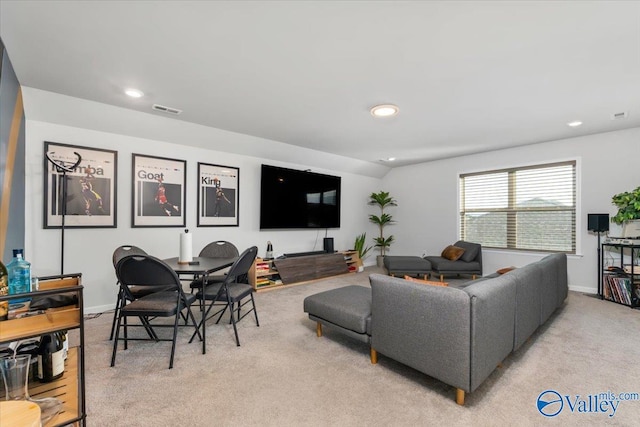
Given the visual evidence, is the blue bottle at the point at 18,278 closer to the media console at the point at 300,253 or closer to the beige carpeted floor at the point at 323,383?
the beige carpeted floor at the point at 323,383

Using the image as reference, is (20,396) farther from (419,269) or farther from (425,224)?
(425,224)

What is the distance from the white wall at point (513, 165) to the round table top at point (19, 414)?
19.8 ft

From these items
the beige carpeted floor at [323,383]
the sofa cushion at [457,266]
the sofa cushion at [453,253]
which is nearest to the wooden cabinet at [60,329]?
the beige carpeted floor at [323,383]

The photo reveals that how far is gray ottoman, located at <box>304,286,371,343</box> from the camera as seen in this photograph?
2254 millimetres

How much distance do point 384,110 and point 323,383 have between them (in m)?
2.83

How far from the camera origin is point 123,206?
143 inches

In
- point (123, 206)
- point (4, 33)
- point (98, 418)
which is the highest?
point (4, 33)

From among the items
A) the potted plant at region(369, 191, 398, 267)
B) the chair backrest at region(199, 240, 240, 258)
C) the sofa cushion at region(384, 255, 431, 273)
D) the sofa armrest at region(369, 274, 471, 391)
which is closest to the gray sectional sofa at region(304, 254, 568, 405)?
the sofa armrest at region(369, 274, 471, 391)

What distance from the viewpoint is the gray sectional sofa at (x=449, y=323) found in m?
1.67

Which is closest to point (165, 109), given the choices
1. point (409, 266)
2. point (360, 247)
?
point (409, 266)

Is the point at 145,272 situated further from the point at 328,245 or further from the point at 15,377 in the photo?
the point at 328,245

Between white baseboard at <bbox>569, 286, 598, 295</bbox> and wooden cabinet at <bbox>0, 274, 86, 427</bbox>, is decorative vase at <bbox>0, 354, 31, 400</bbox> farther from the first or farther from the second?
white baseboard at <bbox>569, 286, 598, 295</bbox>

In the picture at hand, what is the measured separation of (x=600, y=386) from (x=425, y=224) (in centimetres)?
452

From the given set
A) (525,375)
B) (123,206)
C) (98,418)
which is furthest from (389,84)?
(123,206)
